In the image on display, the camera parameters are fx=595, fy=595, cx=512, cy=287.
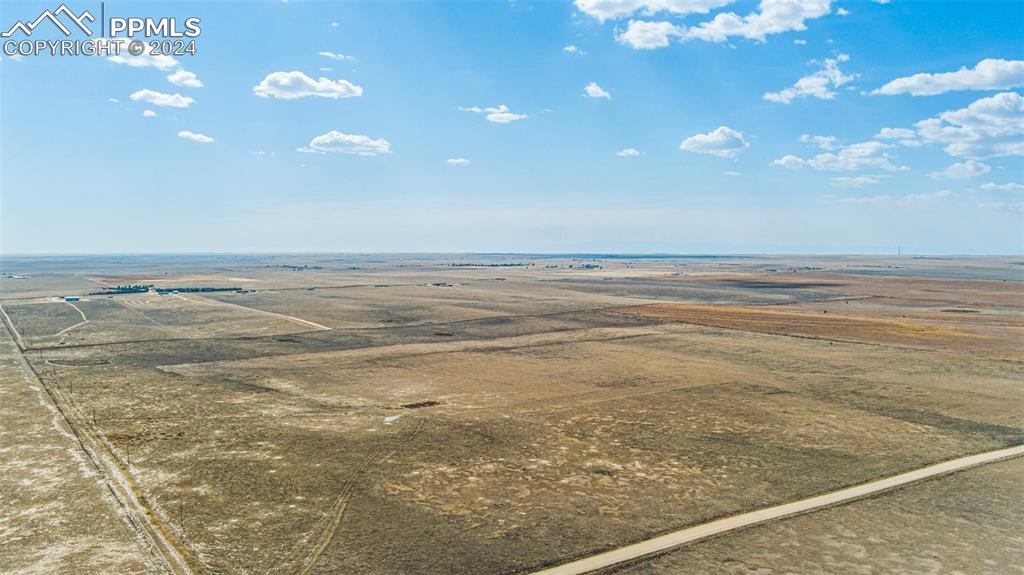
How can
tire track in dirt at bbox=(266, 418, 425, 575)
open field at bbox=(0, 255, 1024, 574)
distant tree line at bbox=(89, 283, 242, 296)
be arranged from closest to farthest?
tire track in dirt at bbox=(266, 418, 425, 575), open field at bbox=(0, 255, 1024, 574), distant tree line at bbox=(89, 283, 242, 296)

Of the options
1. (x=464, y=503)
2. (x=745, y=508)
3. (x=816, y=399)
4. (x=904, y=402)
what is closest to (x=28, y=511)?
(x=464, y=503)

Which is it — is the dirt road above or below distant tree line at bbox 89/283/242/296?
below

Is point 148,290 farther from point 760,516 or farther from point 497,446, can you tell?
point 760,516

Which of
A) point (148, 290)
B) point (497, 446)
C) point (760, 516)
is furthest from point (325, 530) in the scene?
point (148, 290)

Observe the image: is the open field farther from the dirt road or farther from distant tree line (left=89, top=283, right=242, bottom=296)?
distant tree line (left=89, top=283, right=242, bottom=296)

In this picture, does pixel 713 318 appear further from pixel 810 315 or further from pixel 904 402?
pixel 904 402

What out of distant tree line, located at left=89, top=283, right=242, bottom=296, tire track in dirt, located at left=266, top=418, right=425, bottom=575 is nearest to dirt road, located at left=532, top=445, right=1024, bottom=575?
tire track in dirt, located at left=266, top=418, right=425, bottom=575
